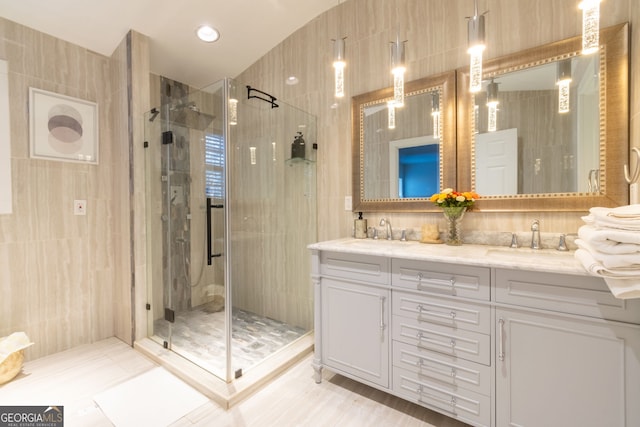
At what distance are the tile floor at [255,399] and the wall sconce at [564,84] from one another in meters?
1.79

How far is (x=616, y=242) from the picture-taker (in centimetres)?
96

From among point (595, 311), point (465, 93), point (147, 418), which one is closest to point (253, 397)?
point (147, 418)

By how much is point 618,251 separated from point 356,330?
122 centimetres

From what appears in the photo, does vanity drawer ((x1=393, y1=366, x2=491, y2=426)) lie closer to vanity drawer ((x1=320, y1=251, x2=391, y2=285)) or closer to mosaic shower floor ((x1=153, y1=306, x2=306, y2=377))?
vanity drawer ((x1=320, y1=251, x2=391, y2=285))

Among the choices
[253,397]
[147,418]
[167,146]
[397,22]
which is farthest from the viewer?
[167,146]

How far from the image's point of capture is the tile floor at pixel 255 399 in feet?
4.98

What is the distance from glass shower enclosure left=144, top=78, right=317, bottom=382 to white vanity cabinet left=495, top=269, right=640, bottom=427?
1.53 meters

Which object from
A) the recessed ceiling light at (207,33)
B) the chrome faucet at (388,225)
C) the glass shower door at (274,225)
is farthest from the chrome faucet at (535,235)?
the recessed ceiling light at (207,33)

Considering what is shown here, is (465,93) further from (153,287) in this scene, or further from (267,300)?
(153,287)

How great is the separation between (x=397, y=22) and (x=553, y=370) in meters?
2.25

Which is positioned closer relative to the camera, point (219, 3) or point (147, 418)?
point (147, 418)

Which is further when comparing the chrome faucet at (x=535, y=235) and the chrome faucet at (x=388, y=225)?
the chrome faucet at (x=388, y=225)

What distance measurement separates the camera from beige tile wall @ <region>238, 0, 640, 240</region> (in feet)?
5.07

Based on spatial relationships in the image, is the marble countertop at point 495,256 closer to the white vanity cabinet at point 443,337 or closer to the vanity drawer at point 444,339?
the white vanity cabinet at point 443,337
